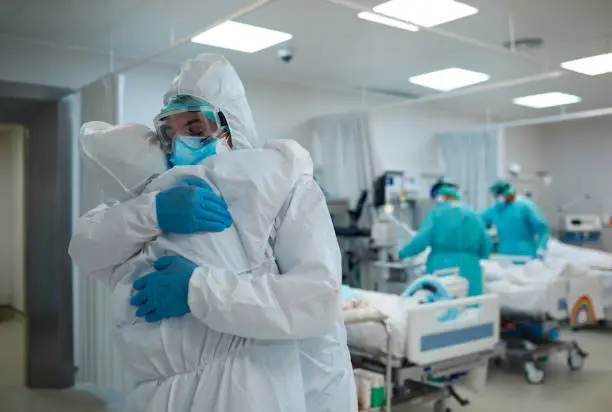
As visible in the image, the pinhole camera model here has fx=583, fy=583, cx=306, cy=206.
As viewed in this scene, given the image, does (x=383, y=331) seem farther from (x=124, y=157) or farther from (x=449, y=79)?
(x=449, y=79)

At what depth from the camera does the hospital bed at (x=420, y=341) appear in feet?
10.3

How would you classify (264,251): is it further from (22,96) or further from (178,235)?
(22,96)

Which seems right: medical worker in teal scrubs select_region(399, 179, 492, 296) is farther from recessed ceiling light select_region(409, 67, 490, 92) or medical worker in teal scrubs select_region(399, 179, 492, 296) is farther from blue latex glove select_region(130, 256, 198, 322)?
blue latex glove select_region(130, 256, 198, 322)

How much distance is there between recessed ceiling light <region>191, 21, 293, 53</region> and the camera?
14.5 ft

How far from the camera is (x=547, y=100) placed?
7582 millimetres

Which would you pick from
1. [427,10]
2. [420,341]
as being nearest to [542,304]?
[420,341]

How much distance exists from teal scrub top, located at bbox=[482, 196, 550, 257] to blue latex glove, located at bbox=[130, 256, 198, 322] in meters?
5.11


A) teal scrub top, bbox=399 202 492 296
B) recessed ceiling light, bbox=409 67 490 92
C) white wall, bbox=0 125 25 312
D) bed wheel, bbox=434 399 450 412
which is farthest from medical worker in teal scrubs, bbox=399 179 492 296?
white wall, bbox=0 125 25 312

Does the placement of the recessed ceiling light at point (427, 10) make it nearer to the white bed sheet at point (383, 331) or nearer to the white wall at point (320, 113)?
the white bed sheet at point (383, 331)

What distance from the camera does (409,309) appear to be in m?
3.15

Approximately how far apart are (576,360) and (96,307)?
3.99 metres

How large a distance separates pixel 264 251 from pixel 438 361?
2168 mm

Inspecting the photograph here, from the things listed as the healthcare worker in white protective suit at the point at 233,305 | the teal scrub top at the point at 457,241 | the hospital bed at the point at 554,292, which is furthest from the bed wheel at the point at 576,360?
the healthcare worker in white protective suit at the point at 233,305

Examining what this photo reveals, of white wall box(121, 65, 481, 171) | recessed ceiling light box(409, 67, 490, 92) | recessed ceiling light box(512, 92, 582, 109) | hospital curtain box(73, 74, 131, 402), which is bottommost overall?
hospital curtain box(73, 74, 131, 402)
